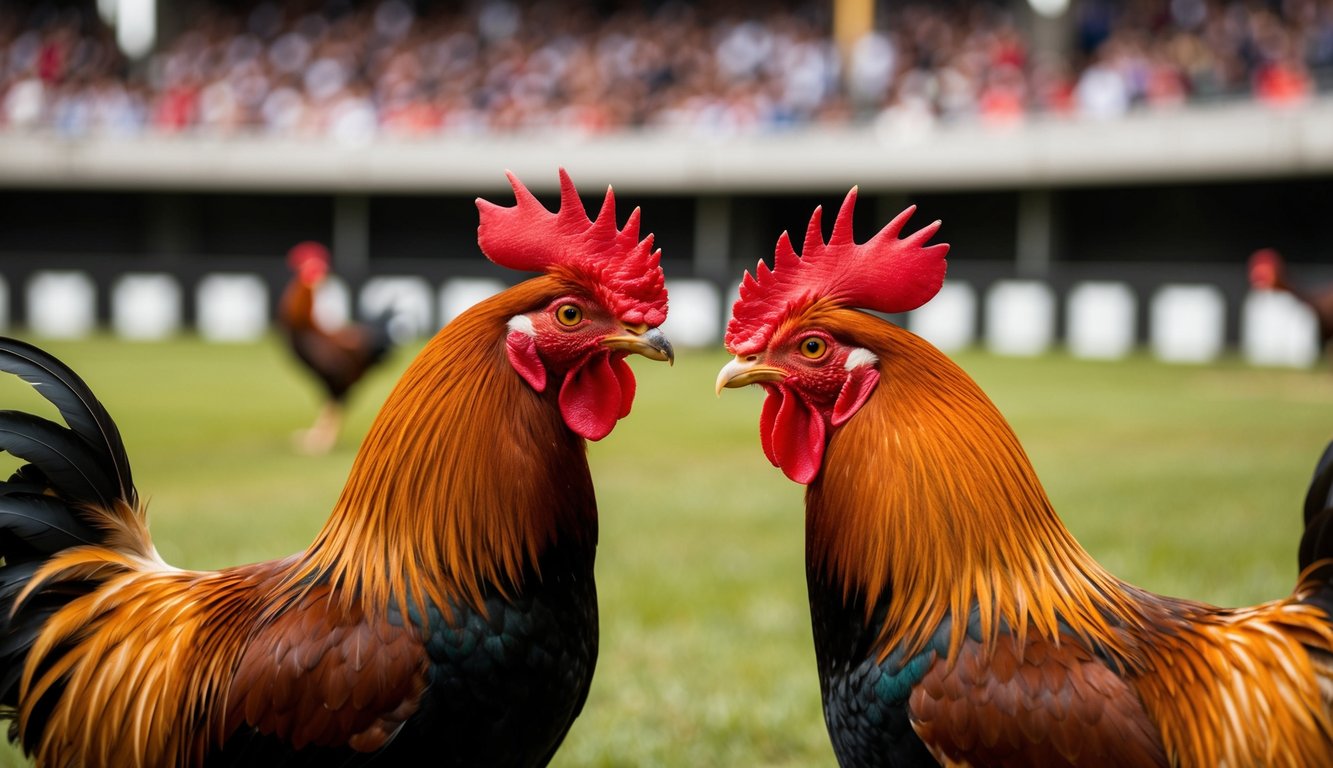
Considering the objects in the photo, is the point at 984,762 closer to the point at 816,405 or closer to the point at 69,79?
the point at 816,405

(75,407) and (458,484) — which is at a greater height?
(75,407)

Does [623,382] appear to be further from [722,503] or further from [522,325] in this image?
[722,503]

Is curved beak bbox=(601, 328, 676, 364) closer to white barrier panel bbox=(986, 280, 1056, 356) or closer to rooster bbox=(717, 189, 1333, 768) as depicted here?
rooster bbox=(717, 189, 1333, 768)

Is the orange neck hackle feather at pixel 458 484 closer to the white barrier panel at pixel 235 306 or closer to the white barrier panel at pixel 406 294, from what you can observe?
the white barrier panel at pixel 406 294

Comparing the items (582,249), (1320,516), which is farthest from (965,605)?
(582,249)

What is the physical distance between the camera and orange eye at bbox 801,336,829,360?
2.63 meters

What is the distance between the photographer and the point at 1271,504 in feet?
24.9

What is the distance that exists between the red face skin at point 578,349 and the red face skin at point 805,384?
0.21 metres

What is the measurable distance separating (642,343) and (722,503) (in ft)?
17.8

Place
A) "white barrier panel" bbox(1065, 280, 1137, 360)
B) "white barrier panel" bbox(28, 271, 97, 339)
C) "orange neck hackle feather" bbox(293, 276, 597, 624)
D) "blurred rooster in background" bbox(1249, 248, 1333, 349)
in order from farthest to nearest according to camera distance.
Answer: "white barrier panel" bbox(28, 271, 97, 339) < "white barrier panel" bbox(1065, 280, 1137, 360) < "blurred rooster in background" bbox(1249, 248, 1333, 349) < "orange neck hackle feather" bbox(293, 276, 597, 624)

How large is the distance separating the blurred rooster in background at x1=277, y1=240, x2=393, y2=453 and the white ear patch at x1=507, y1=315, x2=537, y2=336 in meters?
7.92

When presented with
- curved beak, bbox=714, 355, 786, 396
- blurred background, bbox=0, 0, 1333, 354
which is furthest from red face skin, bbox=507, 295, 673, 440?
blurred background, bbox=0, 0, 1333, 354

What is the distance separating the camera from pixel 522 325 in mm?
2662

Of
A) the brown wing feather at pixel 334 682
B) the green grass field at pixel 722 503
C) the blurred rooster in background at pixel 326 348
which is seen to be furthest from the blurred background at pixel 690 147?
the brown wing feather at pixel 334 682
